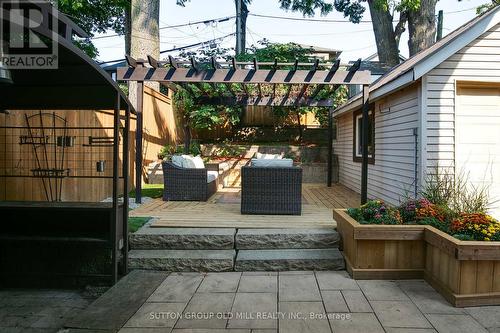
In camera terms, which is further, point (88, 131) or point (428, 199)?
point (88, 131)

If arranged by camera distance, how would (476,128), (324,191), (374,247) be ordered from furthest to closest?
(324,191)
(476,128)
(374,247)

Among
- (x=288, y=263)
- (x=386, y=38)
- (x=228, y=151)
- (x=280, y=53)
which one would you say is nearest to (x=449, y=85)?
(x=288, y=263)

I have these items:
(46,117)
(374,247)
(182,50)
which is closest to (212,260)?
(374,247)

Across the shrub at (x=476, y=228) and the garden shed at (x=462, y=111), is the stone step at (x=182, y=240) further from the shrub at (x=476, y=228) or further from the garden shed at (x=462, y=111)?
the garden shed at (x=462, y=111)

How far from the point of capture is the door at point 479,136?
17.0ft

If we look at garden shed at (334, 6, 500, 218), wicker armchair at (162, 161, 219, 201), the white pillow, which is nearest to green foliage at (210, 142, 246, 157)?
the white pillow

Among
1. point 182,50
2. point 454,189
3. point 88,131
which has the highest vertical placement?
point 182,50

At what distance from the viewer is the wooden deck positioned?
184 inches

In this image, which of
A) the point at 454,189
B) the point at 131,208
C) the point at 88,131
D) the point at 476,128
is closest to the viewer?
the point at 454,189

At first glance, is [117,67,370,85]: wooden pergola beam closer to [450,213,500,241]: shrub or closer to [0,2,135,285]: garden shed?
[0,2,135,285]: garden shed

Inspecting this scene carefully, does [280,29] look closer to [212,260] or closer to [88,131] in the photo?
[88,131]

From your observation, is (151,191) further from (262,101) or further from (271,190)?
(271,190)

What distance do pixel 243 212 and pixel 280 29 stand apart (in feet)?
51.4

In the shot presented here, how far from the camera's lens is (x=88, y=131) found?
6.21 meters
